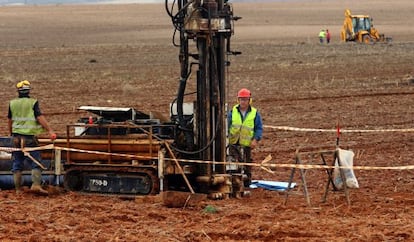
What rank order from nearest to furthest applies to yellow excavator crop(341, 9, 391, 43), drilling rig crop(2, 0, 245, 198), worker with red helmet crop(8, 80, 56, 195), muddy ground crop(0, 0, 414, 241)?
1. muddy ground crop(0, 0, 414, 241)
2. drilling rig crop(2, 0, 245, 198)
3. worker with red helmet crop(8, 80, 56, 195)
4. yellow excavator crop(341, 9, 391, 43)

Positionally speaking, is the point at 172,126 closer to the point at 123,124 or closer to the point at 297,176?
the point at 123,124

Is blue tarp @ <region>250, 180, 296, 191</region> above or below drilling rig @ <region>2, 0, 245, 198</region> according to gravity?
below

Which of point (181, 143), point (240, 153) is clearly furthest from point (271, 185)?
point (181, 143)

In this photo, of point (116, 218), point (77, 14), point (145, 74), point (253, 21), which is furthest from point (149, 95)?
point (77, 14)

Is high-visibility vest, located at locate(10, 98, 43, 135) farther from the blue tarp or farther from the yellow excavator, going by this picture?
the yellow excavator

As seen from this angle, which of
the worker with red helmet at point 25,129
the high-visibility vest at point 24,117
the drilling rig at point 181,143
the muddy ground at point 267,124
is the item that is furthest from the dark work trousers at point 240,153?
the high-visibility vest at point 24,117

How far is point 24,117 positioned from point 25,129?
0.57ft

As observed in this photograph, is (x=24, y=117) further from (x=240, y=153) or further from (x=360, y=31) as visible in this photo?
(x=360, y=31)

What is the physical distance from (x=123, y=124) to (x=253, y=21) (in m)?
87.8

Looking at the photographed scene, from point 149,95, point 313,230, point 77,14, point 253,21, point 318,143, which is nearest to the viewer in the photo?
point 313,230

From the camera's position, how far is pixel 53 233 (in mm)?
11125

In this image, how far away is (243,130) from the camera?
584 inches

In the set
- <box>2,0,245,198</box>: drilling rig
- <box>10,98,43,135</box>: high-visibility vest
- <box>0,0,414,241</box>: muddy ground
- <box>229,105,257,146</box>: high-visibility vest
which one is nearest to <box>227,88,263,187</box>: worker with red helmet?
<box>229,105,257,146</box>: high-visibility vest

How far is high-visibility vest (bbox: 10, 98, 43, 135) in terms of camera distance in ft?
46.6
